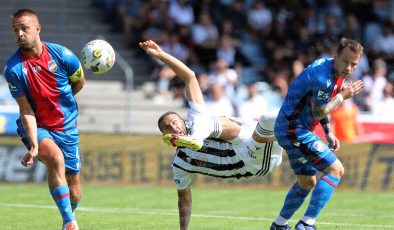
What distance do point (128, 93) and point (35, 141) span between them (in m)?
12.3

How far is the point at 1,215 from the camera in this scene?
1312 centimetres

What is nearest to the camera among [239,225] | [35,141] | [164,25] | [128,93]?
[35,141]

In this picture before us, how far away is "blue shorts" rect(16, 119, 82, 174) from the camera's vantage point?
10695 mm

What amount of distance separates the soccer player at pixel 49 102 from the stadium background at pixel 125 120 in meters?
7.52

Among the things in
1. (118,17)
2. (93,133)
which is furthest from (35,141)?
(118,17)

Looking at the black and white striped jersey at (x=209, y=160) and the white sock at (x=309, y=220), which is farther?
the black and white striped jersey at (x=209, y=160)

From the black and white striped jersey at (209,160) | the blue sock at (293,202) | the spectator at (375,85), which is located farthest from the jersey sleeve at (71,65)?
the spectator at (375,85)

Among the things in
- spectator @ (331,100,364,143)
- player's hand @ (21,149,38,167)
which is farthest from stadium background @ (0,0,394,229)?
player's hand @ (21,149,38,167)

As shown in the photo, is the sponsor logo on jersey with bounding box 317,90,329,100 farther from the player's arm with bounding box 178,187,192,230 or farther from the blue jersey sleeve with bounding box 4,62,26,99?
the blue jersey sleeve with bounding box 4,62,26,99

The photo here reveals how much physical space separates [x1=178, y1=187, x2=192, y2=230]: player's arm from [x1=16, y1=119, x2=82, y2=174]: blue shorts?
134 centimetres

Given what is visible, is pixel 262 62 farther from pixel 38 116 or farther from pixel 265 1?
pixel 38 116

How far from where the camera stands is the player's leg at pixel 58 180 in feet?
33.6

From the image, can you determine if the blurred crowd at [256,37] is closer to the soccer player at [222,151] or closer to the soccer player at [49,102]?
the soccer player at [222,151]

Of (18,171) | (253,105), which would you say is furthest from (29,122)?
(253,105)
